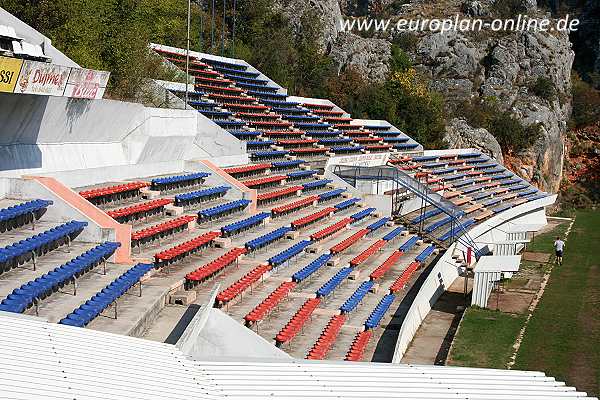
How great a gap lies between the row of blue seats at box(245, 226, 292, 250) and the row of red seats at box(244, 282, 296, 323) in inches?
74.0

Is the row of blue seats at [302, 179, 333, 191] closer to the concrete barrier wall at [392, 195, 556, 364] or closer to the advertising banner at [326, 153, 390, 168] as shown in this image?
the advertising banner at [326, 153, 390, 168]

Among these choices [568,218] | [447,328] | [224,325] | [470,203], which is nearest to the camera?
[224,325]

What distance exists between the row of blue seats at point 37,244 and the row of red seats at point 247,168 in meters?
10.7

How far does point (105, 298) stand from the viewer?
12.0 meters

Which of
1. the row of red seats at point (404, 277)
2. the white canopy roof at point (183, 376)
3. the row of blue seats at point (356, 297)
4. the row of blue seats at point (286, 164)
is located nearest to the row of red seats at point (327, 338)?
the row of blue seats at point (356, 297)

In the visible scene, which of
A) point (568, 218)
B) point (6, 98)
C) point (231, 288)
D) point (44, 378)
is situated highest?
point (6, 98)

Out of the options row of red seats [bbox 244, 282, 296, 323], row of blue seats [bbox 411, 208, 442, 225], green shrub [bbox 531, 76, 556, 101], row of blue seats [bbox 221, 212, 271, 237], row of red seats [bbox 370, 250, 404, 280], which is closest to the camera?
row of red seats [bbox 244, 282, 296, 323]

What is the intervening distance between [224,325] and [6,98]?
7266 mm

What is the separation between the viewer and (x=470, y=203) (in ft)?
123

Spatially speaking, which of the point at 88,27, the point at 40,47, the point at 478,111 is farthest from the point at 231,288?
the point at 478,111

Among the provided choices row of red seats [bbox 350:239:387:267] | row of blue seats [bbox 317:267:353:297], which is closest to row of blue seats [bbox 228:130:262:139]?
row of red seats [bbox 350:239:387:267]

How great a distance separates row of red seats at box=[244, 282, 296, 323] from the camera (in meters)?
14.8

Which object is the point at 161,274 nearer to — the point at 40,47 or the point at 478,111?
the point at 40,47

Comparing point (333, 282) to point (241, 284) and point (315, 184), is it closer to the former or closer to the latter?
point (241, 284)
